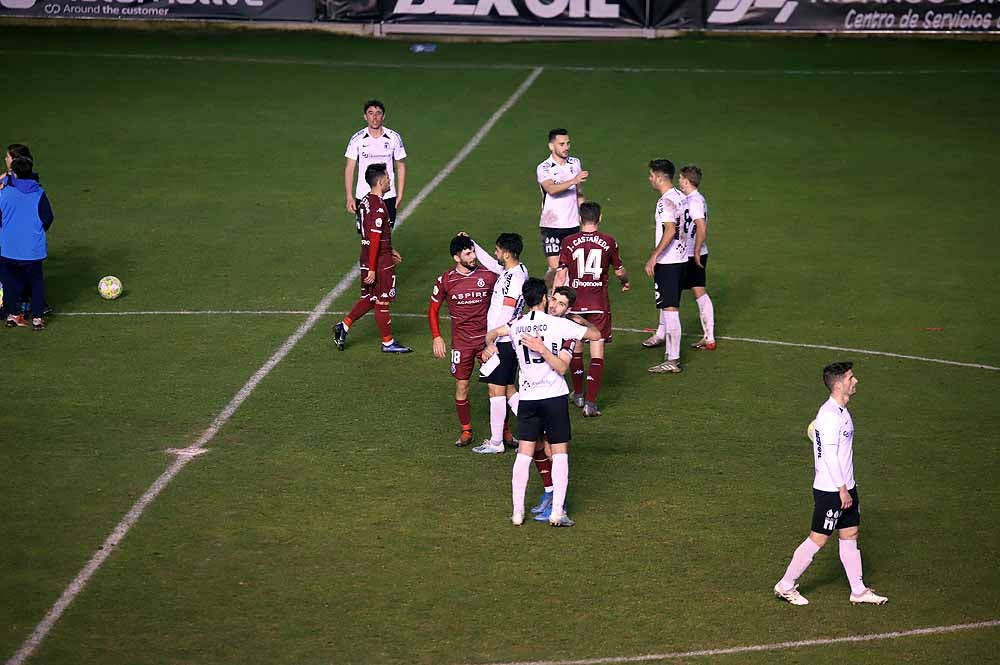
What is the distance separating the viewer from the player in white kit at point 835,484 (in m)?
10.4

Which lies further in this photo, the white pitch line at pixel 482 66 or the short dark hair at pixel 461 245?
the white pitch line at pixel 482 66

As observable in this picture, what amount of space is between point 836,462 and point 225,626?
474cm

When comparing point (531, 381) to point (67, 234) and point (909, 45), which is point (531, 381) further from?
point (909, 45)

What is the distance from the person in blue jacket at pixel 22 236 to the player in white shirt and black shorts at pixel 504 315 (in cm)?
659

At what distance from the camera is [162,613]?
1066 cm

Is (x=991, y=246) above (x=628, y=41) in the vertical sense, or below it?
below

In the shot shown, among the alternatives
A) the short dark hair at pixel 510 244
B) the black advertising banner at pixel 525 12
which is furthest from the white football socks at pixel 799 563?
the black advertising banner at pixel 525 12

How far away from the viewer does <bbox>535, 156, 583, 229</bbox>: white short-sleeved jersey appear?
56.5 feet

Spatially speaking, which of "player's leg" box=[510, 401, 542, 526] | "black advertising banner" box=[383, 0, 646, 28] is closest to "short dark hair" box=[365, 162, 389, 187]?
"player's leg" box=[510, 401, 542, 526]

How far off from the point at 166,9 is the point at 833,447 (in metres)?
27.6

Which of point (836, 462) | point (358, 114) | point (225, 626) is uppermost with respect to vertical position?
point (358, 114)

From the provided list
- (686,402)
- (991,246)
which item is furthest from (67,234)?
(991,246)

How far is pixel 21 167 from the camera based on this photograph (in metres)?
17.1

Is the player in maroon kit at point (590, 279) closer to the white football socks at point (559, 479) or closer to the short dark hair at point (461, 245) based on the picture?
the short dark hair at point (461, 245)
